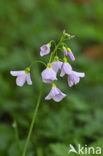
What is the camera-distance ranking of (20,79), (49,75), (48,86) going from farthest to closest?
(48,86), (20,79), (49,75)

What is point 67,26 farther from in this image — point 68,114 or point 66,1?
point 68,114

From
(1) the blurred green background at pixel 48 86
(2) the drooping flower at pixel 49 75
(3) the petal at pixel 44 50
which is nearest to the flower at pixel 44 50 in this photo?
(3) the petal at pixel 44 50

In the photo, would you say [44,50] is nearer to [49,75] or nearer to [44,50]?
[44,50]

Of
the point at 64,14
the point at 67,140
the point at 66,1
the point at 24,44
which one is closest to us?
the point at 67,140

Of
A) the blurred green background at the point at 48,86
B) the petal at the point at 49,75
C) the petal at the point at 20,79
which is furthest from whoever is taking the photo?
the blurred green background at the point at 48,86

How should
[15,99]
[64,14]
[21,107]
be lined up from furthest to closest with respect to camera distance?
[64,14]
[15,99]
[21,107]

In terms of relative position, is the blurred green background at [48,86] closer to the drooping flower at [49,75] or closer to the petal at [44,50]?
the drooping flower at [49,75]

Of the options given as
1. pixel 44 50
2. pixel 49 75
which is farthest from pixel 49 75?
pixel 44 50

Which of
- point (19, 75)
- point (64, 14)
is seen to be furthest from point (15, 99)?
Answer: point (64, 14)
